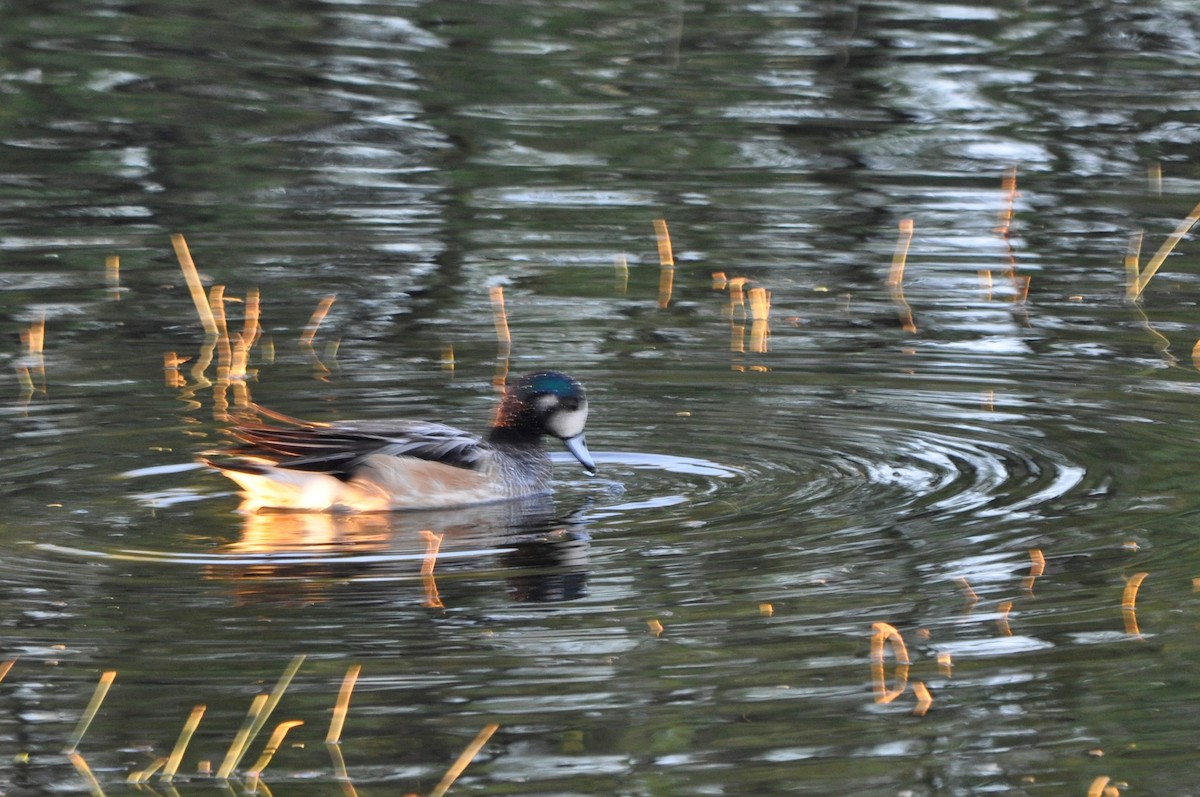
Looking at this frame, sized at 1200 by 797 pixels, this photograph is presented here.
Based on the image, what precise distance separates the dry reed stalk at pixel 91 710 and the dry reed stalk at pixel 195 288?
504 centimetres

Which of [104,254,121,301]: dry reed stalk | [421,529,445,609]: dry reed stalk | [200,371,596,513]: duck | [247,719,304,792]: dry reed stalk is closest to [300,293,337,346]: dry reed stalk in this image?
[104,254,121,301]: dry reed stalk

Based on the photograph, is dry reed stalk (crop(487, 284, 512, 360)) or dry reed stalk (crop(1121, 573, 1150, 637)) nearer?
dry reed stalk (crop(1121, 573, 1150, 637))

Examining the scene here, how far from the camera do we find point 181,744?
6.16 meters

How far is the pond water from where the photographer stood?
651cm

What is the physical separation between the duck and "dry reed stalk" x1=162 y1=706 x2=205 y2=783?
8.58 feet

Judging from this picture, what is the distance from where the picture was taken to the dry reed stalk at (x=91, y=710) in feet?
20.5

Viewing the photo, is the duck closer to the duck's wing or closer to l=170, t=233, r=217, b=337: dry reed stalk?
the duck's wing

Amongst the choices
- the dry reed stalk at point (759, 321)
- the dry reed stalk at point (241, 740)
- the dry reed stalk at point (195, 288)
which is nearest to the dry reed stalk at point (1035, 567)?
the dry reed stalk at point (241, 740)

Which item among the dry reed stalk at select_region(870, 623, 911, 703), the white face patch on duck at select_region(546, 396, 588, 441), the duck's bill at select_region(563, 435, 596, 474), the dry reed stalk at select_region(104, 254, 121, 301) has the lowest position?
the dry reed stalk at select_region(104, 254, 121, 301)

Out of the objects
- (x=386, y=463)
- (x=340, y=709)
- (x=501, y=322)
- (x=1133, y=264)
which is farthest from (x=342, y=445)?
(x=1133, y=264)

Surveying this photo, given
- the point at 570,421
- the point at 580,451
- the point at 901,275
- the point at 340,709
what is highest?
the point at 340,709

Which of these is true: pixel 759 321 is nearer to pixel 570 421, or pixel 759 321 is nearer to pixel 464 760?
pixel 570 421

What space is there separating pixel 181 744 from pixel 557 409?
3.72 metres

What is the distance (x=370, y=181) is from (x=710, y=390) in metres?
5.10
